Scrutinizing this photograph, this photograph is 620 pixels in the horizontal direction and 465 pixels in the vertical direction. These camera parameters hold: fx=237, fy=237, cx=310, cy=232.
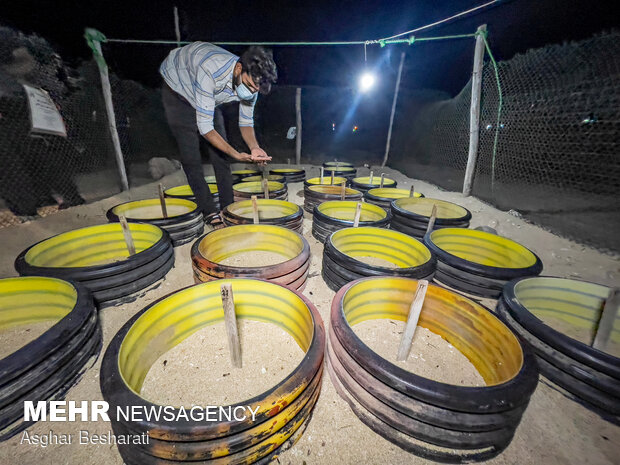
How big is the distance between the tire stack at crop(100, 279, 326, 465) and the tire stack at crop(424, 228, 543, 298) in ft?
6.95

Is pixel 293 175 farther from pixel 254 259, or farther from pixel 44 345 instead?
pixel 44 345

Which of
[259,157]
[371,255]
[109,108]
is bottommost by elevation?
[371,255]

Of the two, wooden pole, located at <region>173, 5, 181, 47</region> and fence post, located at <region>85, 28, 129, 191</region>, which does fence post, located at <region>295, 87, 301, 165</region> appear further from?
fence post, located at <region>85, 28, 129, 191</region>

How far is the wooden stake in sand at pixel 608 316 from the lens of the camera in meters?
1.95

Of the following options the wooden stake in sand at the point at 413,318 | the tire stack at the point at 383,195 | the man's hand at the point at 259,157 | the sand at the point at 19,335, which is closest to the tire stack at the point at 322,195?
the tire stack at the point at 383,195

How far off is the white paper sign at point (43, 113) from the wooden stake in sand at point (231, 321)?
17.3 ft

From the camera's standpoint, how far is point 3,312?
6.89 ft

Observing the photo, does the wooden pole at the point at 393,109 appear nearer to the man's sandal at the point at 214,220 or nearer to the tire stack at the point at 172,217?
the man's sandal at the point at 214,220

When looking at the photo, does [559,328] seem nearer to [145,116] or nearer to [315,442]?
[315,442]

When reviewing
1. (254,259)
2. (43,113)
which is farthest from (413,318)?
(43,113)

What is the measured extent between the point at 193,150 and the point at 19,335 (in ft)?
9.52

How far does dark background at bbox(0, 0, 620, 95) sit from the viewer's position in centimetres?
418

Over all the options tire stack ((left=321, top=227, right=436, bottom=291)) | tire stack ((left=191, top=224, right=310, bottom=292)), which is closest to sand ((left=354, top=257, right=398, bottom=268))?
tire stack ((left=321, top=227, right=436, bottom=291))

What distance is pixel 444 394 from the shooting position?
4.21ft
